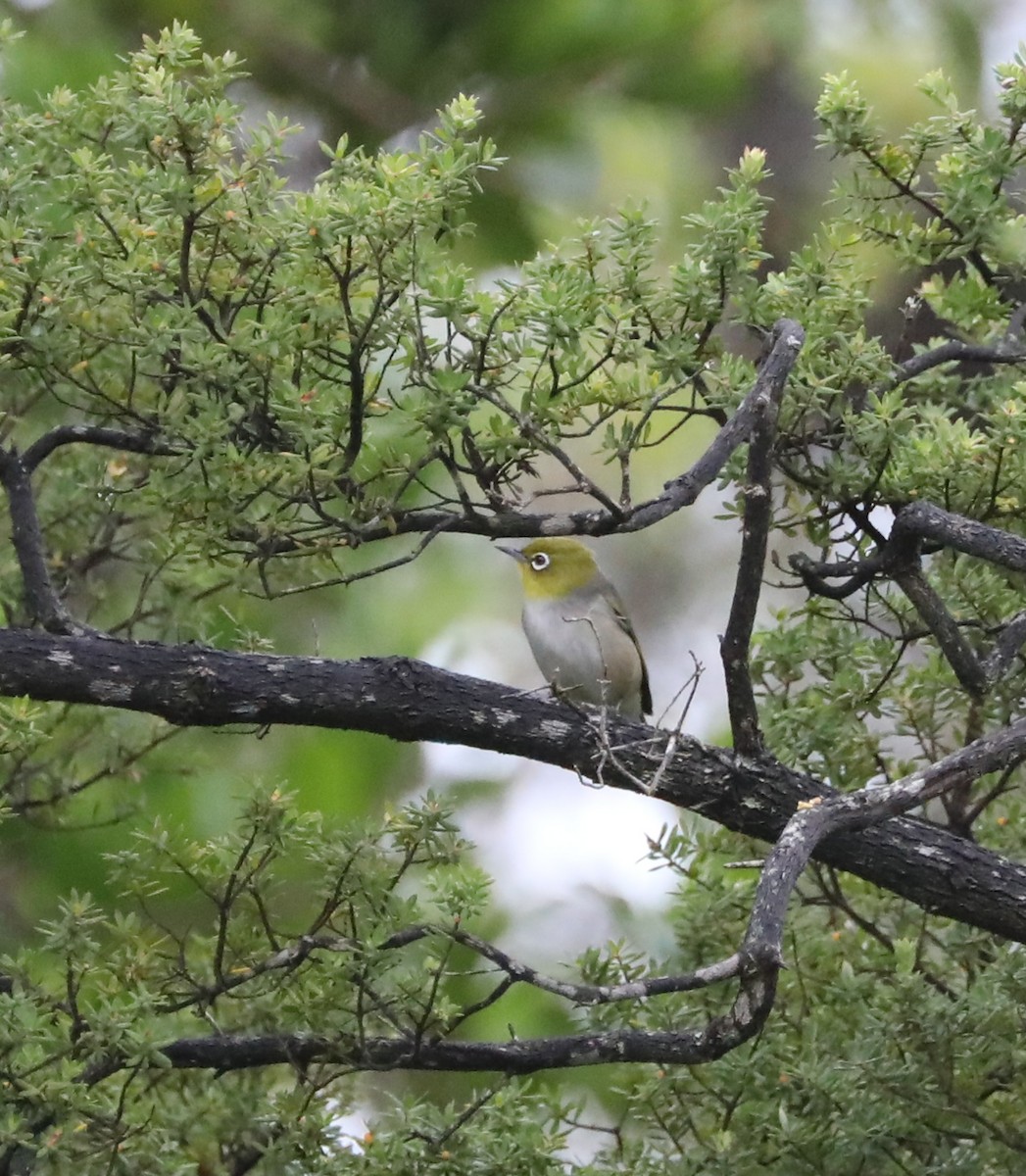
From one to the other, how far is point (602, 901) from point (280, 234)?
4077 millimetres

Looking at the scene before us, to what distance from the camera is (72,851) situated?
4.11m

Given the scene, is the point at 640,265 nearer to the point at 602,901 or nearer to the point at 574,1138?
the point at 574,1138

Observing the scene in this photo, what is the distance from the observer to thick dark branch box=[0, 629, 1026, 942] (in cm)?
263

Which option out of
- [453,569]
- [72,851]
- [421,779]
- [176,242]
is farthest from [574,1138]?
[176,242]

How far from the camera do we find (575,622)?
171 inches

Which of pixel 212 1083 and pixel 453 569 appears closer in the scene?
pixel 212 1083

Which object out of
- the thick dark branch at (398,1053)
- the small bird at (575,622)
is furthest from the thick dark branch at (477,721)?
the small bird at (575,622)

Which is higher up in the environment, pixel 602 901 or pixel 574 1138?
pixel 602 901

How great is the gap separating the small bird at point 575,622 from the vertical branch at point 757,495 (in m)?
1.63

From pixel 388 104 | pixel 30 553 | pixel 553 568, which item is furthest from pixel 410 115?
pixel 30 553

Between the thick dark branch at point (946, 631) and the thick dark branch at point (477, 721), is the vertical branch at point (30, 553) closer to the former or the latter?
the thick dark branch at point (477, 721)

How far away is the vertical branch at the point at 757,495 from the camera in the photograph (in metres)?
2.48

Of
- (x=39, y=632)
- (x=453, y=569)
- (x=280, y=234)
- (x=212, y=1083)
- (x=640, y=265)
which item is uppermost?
(x=453, y=569)

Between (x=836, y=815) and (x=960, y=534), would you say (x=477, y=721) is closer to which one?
(x=836, y=815)
